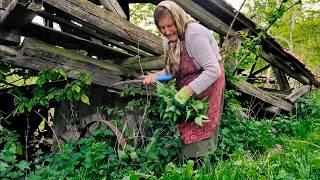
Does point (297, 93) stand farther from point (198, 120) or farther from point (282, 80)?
point (198, 120)

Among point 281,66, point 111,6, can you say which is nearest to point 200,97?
point 111,6

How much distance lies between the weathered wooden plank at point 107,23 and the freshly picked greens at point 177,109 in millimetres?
957

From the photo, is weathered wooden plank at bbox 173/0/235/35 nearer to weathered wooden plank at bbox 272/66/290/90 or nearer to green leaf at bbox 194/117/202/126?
green leaf at bbox 194/117/202/126

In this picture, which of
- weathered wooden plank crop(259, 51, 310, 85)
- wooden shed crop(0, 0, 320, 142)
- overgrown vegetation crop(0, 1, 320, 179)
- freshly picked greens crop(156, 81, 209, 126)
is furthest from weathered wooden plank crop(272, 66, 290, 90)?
freshly picked greens crop(156, 81, 209, 126)

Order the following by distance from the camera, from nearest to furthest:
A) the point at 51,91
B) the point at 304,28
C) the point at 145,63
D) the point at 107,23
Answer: the point at 107,23, the point at 51,91, the point at 145,63, the point at 304,28

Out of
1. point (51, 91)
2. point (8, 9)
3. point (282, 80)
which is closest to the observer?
point (8, 9)

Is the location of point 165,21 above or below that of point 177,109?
above

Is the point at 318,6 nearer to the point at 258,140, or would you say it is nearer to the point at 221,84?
the point at 258,140

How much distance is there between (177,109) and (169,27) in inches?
28.7

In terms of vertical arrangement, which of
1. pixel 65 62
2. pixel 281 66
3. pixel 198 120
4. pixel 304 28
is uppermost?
pixel 304 28

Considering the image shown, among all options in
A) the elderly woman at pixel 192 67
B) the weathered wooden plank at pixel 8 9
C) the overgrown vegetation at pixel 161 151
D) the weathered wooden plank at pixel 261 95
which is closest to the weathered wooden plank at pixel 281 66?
the weathered wooden plank at pixel 261 95

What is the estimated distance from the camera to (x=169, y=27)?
3.23 meters

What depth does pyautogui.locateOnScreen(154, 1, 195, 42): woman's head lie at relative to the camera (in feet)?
10.2

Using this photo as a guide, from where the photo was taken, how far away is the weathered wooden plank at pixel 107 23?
3.64 metres
